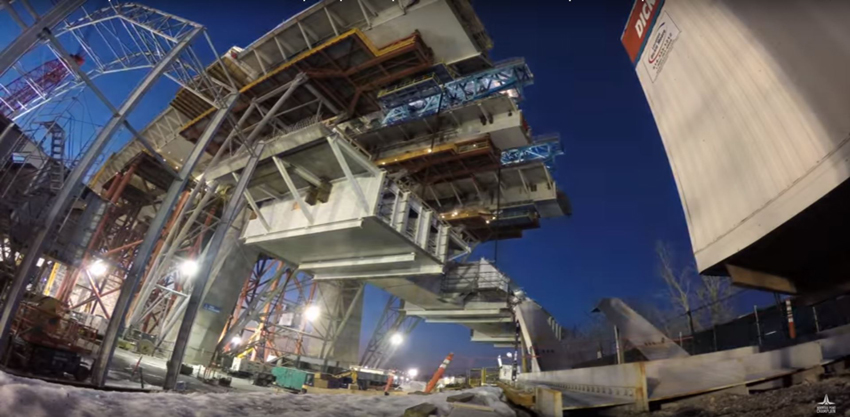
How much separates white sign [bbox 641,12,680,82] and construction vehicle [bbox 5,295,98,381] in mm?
11478

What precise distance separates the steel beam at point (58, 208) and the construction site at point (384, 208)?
5cm

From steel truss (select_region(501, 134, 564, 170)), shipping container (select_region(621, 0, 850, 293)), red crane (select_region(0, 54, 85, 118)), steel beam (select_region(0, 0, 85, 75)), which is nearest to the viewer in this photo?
shipping container (select_region(621, 0, 850, 293))

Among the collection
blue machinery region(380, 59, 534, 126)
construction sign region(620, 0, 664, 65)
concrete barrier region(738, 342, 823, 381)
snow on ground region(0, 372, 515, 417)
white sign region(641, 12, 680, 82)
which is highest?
blue machinery region(380, 59, 534, 126)

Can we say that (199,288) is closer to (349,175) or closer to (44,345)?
(44,345)

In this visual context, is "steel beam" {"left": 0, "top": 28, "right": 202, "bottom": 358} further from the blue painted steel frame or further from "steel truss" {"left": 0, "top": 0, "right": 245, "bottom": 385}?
the blue painted steel frame

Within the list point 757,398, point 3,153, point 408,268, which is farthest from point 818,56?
point 3,153

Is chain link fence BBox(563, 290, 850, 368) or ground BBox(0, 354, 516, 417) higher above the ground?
chain link fence BBox(563, 290, 850, 368)

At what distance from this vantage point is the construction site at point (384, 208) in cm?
326

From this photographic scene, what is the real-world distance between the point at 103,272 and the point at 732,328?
29140 millimetres

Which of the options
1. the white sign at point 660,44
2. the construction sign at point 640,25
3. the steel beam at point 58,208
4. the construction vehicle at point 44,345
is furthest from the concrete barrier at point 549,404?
the steel beam at point 58,208

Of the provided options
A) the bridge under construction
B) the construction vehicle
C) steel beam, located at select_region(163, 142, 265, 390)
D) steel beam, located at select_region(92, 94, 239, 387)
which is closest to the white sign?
the bridge under construction

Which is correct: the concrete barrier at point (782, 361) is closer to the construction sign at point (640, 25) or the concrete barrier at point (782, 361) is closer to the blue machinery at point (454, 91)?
the construction sign at point (640, 25)

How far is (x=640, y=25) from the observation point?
5168mm

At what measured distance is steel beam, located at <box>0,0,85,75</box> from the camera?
6.30 metres
